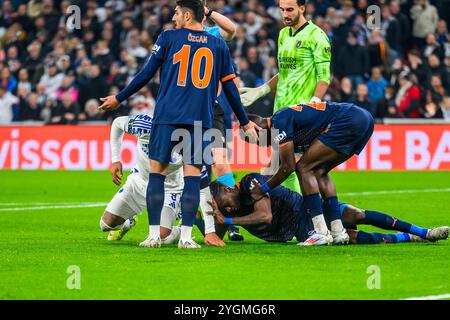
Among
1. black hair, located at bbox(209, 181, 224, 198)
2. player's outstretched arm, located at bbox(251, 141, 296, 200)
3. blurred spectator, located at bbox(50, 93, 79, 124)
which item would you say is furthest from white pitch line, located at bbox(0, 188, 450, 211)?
blurred spectator, located at bbox(50, 93, 79, 124)

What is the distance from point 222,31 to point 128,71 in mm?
12357

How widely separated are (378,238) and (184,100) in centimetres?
236

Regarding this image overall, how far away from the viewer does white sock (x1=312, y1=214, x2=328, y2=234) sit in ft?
34.1

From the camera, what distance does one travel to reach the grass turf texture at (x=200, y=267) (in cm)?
770

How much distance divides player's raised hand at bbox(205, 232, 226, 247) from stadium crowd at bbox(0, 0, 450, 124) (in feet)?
37.9

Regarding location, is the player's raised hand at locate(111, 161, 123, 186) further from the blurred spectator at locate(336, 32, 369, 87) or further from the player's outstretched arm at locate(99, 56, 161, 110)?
the blurred spectator at locate(336, 32, 369, 87)

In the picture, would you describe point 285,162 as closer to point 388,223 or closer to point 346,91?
point 388,223

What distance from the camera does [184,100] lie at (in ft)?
33.0

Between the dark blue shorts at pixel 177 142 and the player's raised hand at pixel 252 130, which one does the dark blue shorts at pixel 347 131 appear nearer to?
the player's raised hand at pixel 252 130

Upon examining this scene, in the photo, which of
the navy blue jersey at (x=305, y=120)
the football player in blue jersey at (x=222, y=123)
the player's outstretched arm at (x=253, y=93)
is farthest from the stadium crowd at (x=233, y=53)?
the navy blue jersey at (x=305, y=120)

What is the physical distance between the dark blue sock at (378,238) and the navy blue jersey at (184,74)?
189 cm

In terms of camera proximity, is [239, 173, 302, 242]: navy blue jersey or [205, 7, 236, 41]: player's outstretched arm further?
[205, 7, 236, 41]: player's outstretched arm

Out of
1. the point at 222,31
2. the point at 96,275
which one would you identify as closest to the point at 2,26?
the point at 222,31

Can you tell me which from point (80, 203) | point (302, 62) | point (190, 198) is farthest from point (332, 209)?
point (80, 203)
